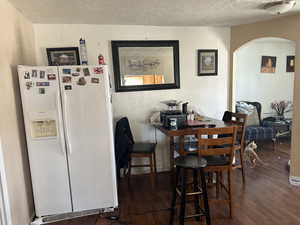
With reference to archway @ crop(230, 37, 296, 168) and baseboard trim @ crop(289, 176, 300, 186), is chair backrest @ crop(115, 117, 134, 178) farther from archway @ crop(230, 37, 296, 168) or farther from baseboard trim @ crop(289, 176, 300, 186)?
archway @ crop(230, 37, 296, 168)

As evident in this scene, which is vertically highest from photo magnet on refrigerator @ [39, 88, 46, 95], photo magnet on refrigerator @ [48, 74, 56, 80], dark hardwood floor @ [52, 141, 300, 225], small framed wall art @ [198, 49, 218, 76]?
small framed wall art @ [198, 49, 218, 76]

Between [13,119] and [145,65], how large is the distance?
1.91 m

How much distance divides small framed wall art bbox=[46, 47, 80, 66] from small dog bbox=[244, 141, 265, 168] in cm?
299

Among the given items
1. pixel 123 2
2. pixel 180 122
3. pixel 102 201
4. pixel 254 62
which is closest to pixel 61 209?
pixel 102 201

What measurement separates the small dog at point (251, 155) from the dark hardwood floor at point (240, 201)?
17 cm

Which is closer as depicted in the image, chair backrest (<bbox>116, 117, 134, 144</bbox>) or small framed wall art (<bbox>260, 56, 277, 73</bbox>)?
chair backrest (<bbox>116, 117, 134, 144</bbox>)

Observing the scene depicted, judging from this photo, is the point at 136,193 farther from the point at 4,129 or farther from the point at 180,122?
the point at 4,129

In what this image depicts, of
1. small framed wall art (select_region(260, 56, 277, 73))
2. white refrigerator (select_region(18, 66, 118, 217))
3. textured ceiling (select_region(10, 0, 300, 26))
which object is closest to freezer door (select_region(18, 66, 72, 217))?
white refrigerator (select_region(18, 66, 118, 217))

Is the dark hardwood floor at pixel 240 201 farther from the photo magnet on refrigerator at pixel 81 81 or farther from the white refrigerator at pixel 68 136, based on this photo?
the photo magnet on refrigerator at pixel 81 81

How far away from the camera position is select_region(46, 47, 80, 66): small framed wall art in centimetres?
297

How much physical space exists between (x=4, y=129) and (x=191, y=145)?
2.22 meters

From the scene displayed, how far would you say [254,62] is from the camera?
5.06 meters

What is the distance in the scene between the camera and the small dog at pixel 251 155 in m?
3.60

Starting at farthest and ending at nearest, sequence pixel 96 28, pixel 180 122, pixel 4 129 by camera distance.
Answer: pixel 96 28, pixel 180 122, pixel 4 129
